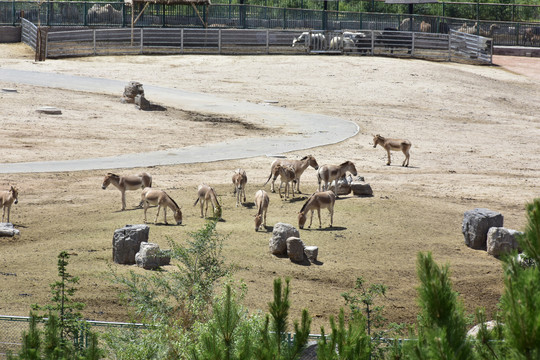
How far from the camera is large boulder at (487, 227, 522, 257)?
16.5 meters

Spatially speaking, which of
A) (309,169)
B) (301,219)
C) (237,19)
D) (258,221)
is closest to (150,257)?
(258,221)

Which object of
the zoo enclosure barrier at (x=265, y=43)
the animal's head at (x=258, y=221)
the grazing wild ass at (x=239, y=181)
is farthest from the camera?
the zoo enclosure barrier at (x=265, y=43)

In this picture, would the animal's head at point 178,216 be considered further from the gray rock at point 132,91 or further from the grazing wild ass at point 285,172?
the gray rock at point 132,91

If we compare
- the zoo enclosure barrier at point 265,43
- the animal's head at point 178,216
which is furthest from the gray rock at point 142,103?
the animal's head at point 178,216

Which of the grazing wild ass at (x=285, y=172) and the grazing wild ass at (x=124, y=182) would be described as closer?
the grazing wild ass at (x=124, y=182)

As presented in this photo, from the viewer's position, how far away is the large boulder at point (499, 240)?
54.2 feet

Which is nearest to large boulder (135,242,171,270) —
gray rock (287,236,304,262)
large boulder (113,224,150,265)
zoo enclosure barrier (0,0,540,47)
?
large boulder (113,224,150,265)

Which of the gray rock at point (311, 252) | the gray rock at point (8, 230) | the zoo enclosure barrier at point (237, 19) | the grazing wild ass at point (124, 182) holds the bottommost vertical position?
the gray rock at point (311, 252)

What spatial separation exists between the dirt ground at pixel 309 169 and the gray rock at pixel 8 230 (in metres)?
0.20

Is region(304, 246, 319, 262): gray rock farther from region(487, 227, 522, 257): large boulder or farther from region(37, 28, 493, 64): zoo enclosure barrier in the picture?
region(37, 28, 493, 64): zoo enclosure barrier

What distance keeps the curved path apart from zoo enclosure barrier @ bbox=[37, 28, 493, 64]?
27.1 feet

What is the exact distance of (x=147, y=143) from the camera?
27.9 m

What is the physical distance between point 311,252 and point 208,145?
13058mm

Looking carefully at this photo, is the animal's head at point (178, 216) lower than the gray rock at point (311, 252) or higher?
higher
